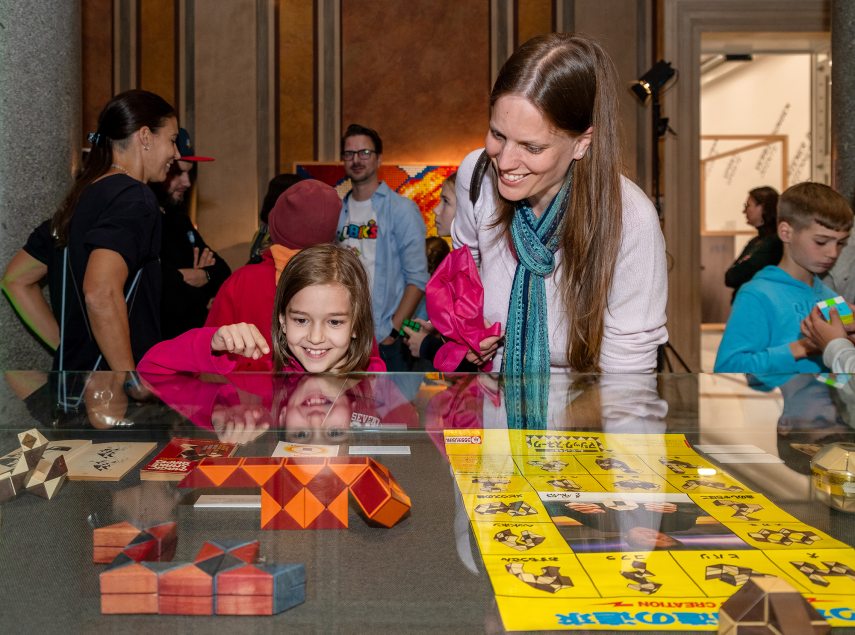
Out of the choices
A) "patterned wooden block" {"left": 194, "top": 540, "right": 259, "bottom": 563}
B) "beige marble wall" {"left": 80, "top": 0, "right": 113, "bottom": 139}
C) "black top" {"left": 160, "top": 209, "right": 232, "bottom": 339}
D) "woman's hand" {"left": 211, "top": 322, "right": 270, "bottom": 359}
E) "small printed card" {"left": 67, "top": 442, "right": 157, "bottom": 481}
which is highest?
"beige marble wall" {"left": 80, "top": 0, "right": 113, "bottom": 139}

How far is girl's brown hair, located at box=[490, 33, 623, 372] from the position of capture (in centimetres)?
167

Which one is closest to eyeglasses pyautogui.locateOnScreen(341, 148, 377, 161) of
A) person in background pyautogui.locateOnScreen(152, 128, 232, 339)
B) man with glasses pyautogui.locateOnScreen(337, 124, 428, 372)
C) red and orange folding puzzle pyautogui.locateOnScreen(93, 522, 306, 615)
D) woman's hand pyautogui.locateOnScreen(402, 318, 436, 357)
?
man with glasses pyautogui.locateOnScreen(337, 124, 428, 372)

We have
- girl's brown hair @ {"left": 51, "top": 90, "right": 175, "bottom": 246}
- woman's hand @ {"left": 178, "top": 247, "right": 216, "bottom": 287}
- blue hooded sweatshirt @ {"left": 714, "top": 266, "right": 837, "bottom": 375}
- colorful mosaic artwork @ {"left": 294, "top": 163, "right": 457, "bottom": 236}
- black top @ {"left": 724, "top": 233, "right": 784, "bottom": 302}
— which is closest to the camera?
girl's brown hair @ {"left": 51, "top": 90, "right": 175, "bottom": 246}

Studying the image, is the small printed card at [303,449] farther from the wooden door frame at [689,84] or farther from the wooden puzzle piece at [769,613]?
the wooden door frame at [689,84]

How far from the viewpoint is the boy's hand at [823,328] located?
2203 mm

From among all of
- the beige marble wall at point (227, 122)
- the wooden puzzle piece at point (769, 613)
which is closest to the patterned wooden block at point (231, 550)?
the wooden puzzle piece at point (769, 613)

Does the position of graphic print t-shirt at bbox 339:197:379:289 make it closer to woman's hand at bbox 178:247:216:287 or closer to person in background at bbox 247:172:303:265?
person in background at bbox 247:172:303:265

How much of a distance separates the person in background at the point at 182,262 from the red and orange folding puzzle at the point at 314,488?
2.33 m

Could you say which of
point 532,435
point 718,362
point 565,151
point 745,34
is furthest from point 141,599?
point 745,34

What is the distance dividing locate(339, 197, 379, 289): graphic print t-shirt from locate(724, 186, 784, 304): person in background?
228 centimetres

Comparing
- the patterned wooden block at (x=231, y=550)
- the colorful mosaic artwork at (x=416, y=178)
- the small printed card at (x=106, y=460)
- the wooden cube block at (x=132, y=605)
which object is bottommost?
the wooden cube block at (x=132, y=605)

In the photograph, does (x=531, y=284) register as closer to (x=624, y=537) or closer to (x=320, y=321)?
(x=320, y=321)

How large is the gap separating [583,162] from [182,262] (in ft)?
7.48

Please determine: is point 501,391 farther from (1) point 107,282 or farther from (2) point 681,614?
(1) point 107,282
